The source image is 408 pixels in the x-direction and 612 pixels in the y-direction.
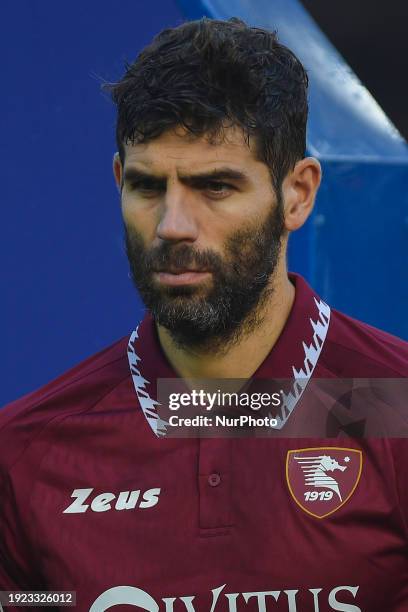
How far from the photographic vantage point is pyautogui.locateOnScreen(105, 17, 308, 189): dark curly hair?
5.92 feet

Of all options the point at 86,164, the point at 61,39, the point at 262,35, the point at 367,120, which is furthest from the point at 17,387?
the point at 262,35

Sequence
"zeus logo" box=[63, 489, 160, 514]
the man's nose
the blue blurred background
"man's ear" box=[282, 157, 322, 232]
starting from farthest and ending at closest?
the blue blurred background, "man's ear" box=[282, 157, 322, 232], "zeus logo" box=[63, 489, 160, 514], the man's nose

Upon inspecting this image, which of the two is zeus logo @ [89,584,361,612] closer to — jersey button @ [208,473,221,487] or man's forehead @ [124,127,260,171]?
jersey button @ [208,473,221,487]

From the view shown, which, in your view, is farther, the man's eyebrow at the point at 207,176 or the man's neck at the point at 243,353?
the man's neck at the point at 243,353

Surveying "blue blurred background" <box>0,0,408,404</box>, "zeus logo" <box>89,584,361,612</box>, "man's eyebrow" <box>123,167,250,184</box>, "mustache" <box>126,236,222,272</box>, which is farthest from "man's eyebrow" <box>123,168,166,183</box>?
"blue blurred background" <box>0,0,408,404</box>

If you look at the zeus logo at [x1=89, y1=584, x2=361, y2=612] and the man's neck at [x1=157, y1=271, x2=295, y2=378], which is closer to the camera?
the zeus logo at [x1=89, y1=584, x2=361, y2=612]

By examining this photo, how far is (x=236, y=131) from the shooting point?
181 cm

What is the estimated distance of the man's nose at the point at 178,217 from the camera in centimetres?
175

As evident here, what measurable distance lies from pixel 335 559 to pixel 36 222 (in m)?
1.37

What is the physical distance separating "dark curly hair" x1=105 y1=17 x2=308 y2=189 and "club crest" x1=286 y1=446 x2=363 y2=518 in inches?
17.4

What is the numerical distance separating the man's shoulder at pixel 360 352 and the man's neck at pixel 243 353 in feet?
0.30

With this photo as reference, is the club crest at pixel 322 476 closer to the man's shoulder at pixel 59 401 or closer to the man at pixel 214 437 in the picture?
the man at pixel 214 437

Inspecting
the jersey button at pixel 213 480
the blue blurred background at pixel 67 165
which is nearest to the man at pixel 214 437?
the jersey button at pixel 213 480

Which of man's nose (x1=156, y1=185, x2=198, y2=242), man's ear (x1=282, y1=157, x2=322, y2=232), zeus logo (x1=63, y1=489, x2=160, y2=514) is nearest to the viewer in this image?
man's nose (x1=156, y1=185, x2=198, y2=242)
